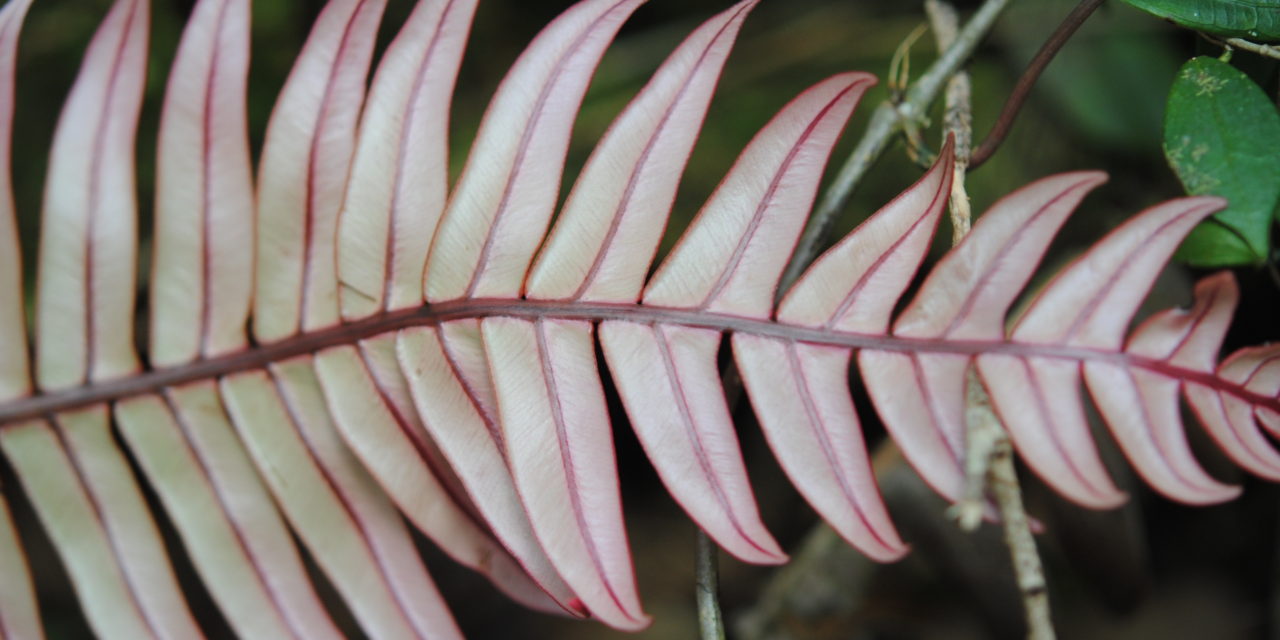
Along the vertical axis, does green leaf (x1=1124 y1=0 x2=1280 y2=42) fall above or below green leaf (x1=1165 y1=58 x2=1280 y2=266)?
above

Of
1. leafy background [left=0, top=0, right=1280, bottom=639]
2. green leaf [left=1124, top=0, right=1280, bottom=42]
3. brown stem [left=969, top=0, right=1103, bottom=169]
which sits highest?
green leaf [left=1124, top=0, right=1280, bottom=42]

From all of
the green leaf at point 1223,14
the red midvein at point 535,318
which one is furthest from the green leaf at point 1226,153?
the red midvein at point 535,318

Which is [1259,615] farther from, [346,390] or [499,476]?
[346,390]

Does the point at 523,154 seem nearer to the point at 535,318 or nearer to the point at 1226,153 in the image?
the point at 535,318

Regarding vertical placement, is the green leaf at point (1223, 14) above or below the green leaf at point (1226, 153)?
above

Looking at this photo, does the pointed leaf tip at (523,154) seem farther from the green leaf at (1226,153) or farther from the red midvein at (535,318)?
the green leaf at (1226,153)

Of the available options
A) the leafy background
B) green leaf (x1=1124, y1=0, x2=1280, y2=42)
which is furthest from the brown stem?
the leafy background

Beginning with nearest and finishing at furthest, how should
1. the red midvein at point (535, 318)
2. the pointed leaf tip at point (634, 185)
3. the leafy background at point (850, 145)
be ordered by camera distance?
the red midvein at point (535, 318), the pointed leaf tip at point (634, 185), the leafy background at point (850, 145)

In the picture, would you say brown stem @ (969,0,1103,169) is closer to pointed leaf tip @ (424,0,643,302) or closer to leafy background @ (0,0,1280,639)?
pointed leaf tip @ (424,0,643,302)
